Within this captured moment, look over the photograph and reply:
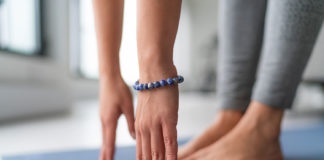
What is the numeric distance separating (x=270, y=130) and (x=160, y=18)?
0.37m

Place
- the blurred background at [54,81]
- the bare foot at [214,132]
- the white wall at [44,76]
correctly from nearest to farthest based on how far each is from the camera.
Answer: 1. the bare foot at [214,132]
2. the blurred background at [54,81]
3. the white wall at [44,76]

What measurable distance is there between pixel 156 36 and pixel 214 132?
406 millimetres

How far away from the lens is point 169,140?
56cm

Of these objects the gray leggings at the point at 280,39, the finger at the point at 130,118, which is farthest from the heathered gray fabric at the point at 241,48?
the finger at the point at 130,118

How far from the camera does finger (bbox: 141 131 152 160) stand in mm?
572

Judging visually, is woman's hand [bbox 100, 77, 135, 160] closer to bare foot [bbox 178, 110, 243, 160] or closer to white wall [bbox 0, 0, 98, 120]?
bare foot [bbox 178, 110, 243, 160]

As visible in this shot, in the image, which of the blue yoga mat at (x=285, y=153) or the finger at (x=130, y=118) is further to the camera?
the blue yoga mat at (x=285, y=153)

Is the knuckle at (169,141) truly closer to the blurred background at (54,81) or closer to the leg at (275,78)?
the leg at (275,78)

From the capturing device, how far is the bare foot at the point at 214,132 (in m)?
0.85

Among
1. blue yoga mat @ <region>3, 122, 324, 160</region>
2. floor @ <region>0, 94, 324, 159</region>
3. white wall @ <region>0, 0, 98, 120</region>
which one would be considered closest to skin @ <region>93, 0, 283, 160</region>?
blue yoga mat @ <region>3, 122, 324, 160</region>

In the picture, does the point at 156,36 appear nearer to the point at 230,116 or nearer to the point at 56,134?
the point at 230,116

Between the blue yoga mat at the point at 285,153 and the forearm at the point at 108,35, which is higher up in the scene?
the forearm at the point at 108,35

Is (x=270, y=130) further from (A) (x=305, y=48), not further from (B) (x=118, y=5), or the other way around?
(B) (x=118, y=5)

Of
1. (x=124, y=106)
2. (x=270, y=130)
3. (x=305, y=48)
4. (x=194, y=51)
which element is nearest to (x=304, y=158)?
(x=270, y=130)
